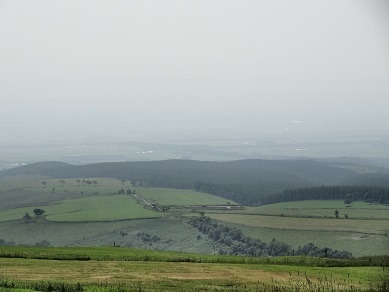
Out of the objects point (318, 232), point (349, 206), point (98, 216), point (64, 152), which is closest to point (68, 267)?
point (318, 232)

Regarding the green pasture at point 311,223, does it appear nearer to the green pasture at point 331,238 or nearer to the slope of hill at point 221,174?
the green pasture at point 331,238

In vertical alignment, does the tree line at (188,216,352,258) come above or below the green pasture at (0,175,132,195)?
below

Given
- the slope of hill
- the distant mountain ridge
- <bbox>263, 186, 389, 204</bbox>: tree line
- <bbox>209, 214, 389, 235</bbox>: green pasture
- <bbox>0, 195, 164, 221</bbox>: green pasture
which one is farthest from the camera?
the slope of hill

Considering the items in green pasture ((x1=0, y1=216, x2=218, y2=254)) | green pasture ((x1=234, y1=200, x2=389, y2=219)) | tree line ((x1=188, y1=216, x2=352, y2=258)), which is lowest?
green pasture ((x1=0, y1=216, x2=218, y2=254))

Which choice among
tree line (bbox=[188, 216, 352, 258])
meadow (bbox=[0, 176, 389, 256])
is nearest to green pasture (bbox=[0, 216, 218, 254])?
meadow (bbox=[0, 176, 389, 256])

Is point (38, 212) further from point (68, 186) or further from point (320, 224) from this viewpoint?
point (320, 224)

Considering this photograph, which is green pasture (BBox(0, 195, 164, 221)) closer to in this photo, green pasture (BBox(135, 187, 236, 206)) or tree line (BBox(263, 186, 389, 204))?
green pasture (BBox(135, 187, 236, 206))

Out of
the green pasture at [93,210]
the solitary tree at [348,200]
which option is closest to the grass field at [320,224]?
the solitary tree at [348,200]

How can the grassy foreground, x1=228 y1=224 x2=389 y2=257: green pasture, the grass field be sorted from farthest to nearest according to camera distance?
the grass field < x1=228 y1=224 x2=389 y2=257: green pasture < the grassy foreground
